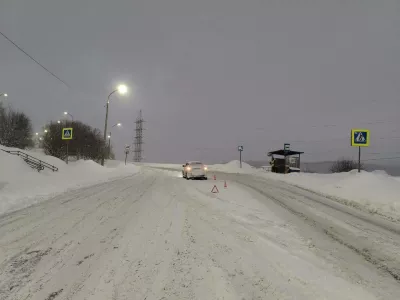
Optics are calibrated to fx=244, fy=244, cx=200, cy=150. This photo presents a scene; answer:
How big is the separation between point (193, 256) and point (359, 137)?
19.1 meters

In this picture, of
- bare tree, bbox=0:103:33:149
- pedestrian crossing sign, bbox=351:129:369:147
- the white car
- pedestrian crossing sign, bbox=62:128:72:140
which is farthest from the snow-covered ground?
bare tree, bbox=0:103:33:149

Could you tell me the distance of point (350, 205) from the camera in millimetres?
10938

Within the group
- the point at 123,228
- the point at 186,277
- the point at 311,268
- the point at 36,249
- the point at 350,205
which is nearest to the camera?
the point at 186,277

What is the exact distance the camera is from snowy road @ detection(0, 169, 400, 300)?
10.5ft

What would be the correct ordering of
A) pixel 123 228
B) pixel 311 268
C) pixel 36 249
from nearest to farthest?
pixel 311 268, pixel 36 249, pixel 123 228

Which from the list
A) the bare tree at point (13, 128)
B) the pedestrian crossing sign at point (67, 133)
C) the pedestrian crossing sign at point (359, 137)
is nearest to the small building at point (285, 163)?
the pedestrian crossing sign at point (359, 137)

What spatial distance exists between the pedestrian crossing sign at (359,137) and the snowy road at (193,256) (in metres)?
12.8

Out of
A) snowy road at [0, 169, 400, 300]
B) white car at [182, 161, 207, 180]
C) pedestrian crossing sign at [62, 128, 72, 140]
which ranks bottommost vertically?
snowy road at [0, 169, 400, 300]

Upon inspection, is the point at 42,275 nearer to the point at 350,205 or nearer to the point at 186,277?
the point at 186,277

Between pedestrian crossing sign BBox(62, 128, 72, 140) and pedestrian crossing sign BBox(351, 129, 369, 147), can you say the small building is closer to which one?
pedestrian crossing sign BBox(351, 129, 369, 147)

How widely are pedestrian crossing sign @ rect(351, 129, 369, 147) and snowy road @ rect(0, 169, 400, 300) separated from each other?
42.1 feet

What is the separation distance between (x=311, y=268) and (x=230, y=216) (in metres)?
3.49

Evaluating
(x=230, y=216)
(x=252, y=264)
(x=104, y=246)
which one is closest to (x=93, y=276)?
(x=104, y=246)

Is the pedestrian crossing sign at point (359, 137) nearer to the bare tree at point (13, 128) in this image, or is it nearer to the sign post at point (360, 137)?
the sign post at point (360, 137)
